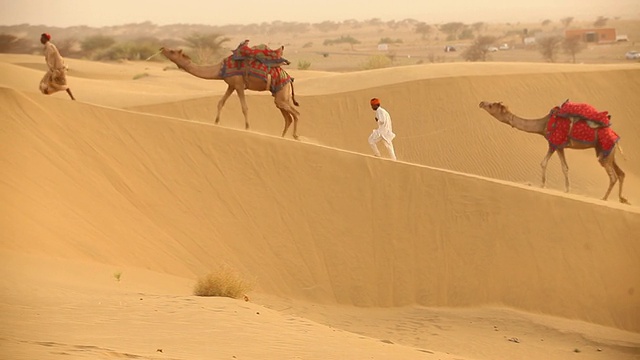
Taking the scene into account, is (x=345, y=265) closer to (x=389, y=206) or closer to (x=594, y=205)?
(x=389, y=206)

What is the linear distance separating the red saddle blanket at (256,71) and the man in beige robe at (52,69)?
3.11m

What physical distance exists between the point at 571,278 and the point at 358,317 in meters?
3.59

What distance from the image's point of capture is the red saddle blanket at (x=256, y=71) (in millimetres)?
22375

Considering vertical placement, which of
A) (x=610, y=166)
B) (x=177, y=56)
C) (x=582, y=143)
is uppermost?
(x=177, y=56)

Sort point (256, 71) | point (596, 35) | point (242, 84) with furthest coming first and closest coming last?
1. point (596, 35)
2. point (242, 84)
3. point (256, 71)

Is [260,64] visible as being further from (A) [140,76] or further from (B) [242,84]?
(A) [140,76]

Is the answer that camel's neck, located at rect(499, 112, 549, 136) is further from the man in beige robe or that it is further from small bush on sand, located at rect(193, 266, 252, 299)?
small bush on sand, located at rect(193, 266, 252, 299)

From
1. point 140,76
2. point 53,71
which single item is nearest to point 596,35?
point 140,76

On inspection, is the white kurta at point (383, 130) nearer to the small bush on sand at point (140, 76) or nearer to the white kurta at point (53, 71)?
the white kurta at point (53, 71)

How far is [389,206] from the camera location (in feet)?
61.5

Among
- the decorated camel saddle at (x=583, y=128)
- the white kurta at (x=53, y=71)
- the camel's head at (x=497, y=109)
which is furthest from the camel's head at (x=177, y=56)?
the decorated camel saddle at (x=583, y=128)

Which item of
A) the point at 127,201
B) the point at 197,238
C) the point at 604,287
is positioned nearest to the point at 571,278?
the point at 604,287

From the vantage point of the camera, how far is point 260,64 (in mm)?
22391

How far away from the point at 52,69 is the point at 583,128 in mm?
10528
